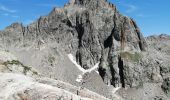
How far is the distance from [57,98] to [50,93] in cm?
62

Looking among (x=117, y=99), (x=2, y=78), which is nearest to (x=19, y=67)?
(x=117, y=99)

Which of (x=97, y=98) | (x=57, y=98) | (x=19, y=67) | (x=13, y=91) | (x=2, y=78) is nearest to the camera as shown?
(x=57, y=98)

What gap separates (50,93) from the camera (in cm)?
2334

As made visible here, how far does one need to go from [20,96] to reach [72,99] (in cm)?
362

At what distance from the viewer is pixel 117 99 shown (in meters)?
197

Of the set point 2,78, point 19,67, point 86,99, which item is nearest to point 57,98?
point 86,99

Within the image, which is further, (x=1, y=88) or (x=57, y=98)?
(x=1, y=88)

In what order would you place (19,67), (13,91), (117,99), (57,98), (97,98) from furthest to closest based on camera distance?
(117,99), (19,67), (97,98), (13,91), (57,98)

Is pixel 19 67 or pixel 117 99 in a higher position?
pixel 19 67

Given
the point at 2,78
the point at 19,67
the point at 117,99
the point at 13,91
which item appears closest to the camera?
the point at 13,91

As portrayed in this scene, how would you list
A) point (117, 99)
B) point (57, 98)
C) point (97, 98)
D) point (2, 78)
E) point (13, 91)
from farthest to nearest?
point (117, 99) < point (2, 78) < point (97, 98) < point (13, 91) < point (57, 98)

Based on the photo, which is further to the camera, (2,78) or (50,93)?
(2,78)

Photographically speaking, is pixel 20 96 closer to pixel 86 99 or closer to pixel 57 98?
pixel 57 98

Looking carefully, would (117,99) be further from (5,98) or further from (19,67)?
(5,98)
